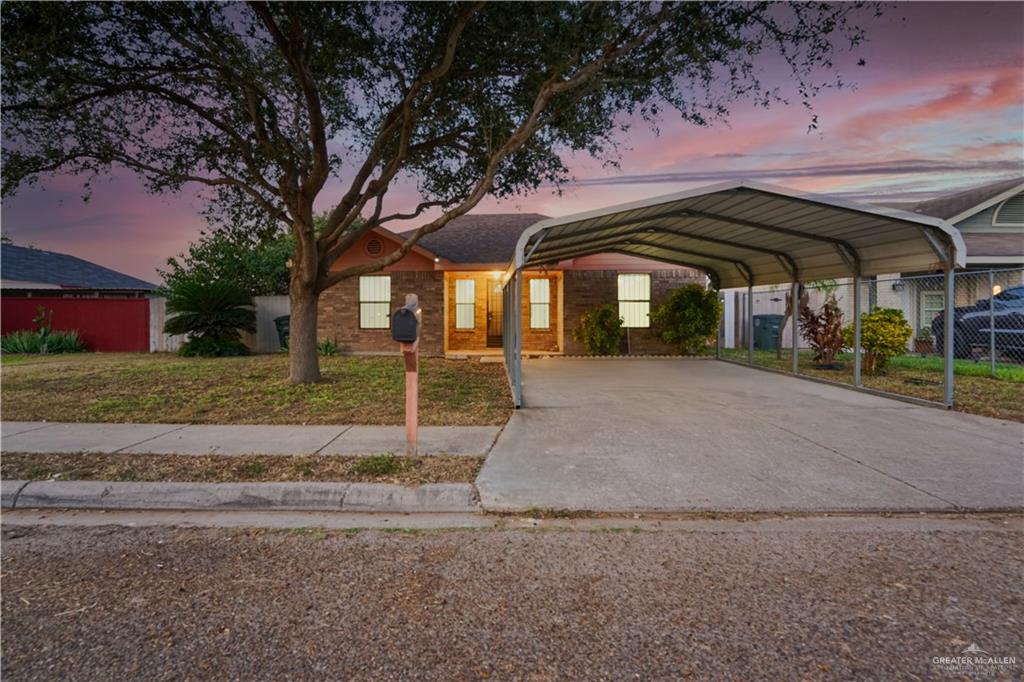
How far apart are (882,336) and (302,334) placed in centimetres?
1193

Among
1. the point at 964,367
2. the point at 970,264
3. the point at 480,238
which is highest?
the point at 480,238

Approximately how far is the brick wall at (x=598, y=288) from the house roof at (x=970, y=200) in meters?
8.60

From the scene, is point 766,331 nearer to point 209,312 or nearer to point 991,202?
point 991,202

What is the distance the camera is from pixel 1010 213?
18.5m

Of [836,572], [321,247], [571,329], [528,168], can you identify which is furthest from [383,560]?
[571,329]

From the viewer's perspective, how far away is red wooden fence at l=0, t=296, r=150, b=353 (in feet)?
63.0

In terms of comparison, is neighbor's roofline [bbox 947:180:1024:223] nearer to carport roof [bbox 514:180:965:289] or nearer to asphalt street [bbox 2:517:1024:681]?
carport roof [bbox 514:180:965:289]

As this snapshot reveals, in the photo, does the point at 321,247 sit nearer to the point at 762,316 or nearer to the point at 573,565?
the point at 573,565

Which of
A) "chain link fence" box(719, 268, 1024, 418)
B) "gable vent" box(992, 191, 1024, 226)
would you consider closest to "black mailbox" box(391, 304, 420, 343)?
"chain link fence" box(719, 268, 1024, 418)

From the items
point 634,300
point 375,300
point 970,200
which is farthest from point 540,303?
point 970,200

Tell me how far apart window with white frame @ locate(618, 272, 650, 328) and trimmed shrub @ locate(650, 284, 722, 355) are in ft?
2.46

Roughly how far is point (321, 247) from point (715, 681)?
9.91 meters

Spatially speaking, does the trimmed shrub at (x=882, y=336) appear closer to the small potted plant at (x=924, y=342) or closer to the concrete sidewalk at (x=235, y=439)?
the small potted plant at (x=924, y=342)

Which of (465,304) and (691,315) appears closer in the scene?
(691,315)
